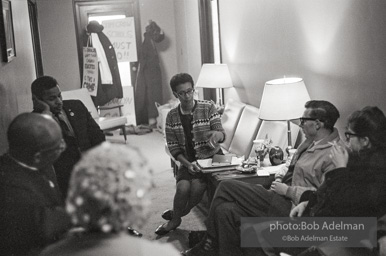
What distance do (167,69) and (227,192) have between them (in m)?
5.40

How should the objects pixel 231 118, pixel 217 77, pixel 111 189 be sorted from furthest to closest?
pixel 217 77 → pixel 231 118 → pixel 111 189

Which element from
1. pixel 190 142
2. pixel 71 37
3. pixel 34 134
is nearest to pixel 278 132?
pixel 190 142

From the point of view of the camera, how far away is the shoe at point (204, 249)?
10.0ft

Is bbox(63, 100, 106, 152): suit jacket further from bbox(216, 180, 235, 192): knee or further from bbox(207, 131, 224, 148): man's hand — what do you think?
bbox(207, 131, 224, 148): man's hand

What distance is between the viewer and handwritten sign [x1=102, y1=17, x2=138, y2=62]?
798 centimetres

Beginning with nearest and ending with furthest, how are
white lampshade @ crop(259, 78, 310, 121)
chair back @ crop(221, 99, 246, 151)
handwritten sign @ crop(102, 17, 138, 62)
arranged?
white lampshade @ crop(259, 78, 310, 121) → chair back @ crop(221, 99, 246, 151) → handwritten sign @ crop(102, 17, 138, 62)

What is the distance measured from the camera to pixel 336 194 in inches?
85.0

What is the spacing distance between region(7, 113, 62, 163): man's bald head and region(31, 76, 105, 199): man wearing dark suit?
658 millimetres

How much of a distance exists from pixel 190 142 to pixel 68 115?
1271 mm

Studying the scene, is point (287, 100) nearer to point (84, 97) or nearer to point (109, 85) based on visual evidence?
point (84, 97)

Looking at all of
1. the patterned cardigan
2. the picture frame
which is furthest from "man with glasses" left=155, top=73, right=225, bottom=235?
the picture frame

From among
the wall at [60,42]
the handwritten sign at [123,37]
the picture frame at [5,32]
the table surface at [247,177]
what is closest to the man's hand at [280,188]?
the table surface at [247,177]

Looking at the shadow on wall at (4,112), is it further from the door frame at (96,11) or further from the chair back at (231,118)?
the door frame at (96,11)

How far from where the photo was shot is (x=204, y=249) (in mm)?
3082
